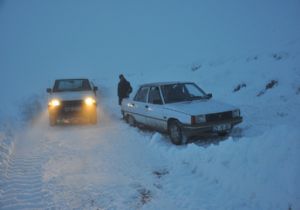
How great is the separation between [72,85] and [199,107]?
A: 258 inches

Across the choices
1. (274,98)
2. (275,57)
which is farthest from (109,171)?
(275,57)

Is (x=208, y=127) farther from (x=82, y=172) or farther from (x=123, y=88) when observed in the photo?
(x=123, y=88)

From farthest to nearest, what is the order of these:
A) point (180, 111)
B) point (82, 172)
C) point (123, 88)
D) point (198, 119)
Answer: point (123, 88), point (180, 111), point (198, 119), point (82, 172)

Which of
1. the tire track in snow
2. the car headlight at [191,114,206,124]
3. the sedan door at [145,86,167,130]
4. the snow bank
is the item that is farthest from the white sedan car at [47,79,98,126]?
the snow bank

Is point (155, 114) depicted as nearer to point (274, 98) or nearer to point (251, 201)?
point (251, 201)

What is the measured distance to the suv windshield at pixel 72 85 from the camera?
12.7 metres

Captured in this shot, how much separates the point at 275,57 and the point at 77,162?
583 inches

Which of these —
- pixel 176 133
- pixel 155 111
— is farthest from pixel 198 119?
pixel 155 111

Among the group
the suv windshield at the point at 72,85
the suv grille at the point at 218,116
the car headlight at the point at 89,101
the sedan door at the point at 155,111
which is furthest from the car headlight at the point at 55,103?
the suv grille at the point at 218,116

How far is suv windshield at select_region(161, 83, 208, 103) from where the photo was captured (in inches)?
352

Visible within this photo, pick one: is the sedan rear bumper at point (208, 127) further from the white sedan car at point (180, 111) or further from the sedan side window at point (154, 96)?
the sedan side window at point (154, 96)

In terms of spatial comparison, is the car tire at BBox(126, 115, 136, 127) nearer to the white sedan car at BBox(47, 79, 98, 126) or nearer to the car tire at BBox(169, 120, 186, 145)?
the white sedan car at BBox(47, 79, 98, 126)

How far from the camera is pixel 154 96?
30.7 feet

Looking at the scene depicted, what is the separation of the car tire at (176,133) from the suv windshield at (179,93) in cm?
88
